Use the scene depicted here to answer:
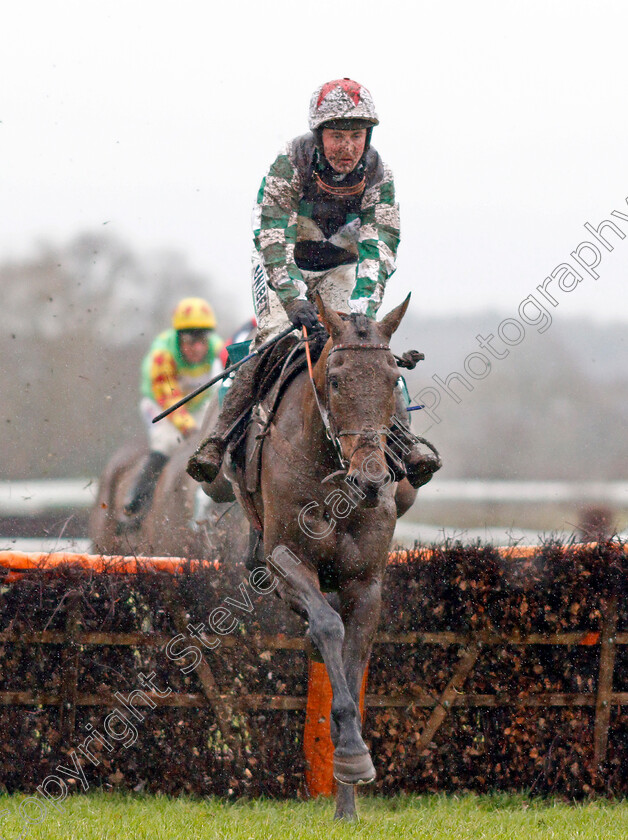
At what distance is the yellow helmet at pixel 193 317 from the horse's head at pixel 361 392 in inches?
259

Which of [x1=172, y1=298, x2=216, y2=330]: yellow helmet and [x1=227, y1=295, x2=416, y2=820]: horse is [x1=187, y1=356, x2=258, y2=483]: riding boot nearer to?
[x1=227, y1=295, x2=416, y2=820]: horse

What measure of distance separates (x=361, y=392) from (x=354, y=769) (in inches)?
59.3

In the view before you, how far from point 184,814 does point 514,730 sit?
6.14 feet

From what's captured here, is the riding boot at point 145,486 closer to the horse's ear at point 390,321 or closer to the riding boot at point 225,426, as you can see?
the riding boot at point 225,426

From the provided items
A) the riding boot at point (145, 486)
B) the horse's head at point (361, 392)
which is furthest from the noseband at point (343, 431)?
the riding boot at point (145, 486)

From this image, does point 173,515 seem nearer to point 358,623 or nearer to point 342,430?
point 358,623

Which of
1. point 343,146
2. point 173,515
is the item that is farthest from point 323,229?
point 173,515

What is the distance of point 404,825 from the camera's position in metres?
4.74

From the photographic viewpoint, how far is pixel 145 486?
10688 mm

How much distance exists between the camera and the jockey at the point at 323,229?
207 inches

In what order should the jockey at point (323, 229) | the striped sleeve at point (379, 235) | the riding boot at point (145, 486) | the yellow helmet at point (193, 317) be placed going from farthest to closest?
the yellow helmet at point (193, 317) → the riding boot at point (145, 486) → the striped sleeve at point (379, 235) → the jockey at point (323, 229)

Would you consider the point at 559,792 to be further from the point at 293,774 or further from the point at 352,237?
the point at 352,237

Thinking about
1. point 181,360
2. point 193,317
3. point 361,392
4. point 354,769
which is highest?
point 193,317

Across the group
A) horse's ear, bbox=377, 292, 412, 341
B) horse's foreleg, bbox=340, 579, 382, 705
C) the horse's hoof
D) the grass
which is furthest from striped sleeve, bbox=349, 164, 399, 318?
the grass
